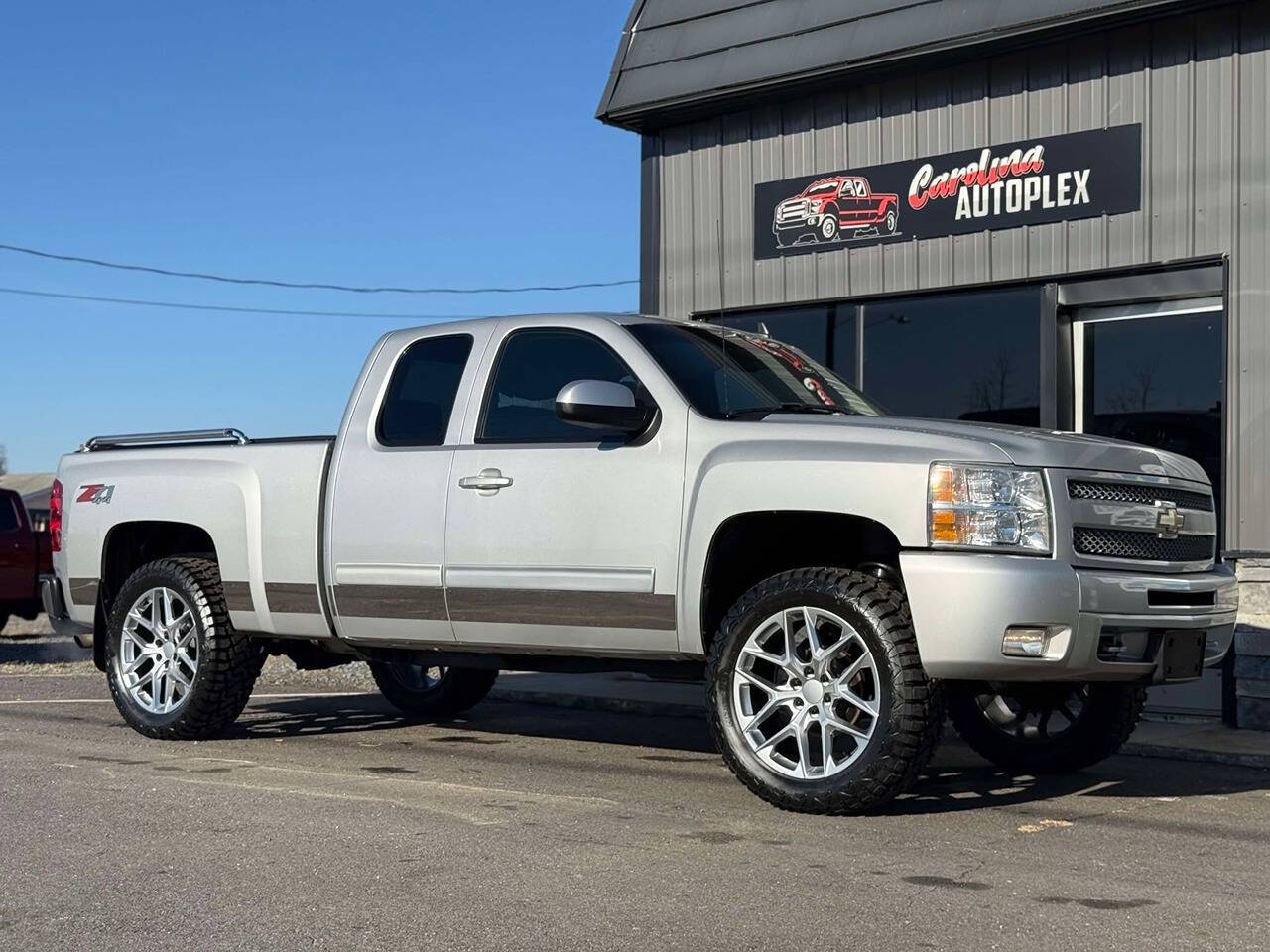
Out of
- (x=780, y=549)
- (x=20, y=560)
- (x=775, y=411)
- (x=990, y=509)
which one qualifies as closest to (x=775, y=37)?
(x=775, y=411)

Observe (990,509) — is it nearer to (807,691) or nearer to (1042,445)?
(1042,445)

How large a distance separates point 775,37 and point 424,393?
587 cm

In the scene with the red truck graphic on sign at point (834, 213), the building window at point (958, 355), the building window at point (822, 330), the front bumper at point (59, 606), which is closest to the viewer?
the front bumper at point (59, 606)

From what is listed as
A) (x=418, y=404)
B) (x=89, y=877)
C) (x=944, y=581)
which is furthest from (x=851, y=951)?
(x=418, y=404)

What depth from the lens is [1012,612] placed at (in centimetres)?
582

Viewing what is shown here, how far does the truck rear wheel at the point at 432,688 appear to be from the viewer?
955cm

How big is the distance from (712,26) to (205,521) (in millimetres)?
6570

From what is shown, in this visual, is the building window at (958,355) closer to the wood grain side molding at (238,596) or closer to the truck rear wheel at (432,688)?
the truck rear wheel at (432,688)

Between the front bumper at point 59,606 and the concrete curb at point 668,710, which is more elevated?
the front bumper at point 59,606

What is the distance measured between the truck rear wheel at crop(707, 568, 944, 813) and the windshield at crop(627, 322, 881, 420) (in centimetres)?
93

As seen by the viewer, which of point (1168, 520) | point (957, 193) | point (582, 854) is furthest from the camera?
point (957, 193)

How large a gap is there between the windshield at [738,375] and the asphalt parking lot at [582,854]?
169 centimetres

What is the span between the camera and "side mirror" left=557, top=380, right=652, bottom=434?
659cm

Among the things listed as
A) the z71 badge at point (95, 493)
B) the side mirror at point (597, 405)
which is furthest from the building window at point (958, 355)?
the z71 badge at point (95, 493)
